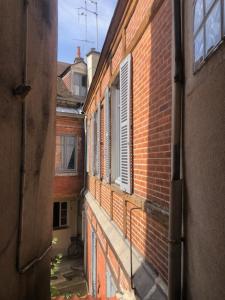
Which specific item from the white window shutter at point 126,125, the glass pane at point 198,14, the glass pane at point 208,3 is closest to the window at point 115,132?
the white window shutter at point 126,125

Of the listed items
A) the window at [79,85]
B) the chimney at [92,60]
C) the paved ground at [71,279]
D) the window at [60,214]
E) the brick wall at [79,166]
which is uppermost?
the chimney at [92,60]

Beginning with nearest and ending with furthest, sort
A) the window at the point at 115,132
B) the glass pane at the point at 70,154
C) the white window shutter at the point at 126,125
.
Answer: the white window shutter at the point at 126,125, the window at the point at 115,132, the glass pane at the point at 70,154

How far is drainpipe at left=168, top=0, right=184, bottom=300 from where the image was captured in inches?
86.2

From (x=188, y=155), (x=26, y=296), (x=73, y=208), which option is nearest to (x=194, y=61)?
(x=188, y=155)

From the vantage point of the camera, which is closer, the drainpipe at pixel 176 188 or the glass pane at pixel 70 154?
the drainpipe at pixel 176 188

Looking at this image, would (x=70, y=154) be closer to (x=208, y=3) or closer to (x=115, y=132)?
(x=115, y=132)

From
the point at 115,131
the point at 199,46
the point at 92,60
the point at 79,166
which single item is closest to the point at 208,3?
the point at 199,46

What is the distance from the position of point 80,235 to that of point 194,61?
1373cm

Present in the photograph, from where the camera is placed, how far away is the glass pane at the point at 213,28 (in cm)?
157

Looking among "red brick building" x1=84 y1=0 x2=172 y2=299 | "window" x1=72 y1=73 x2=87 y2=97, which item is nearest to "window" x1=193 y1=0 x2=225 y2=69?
"red brick building" x1=84 y1=0 x2=172 y2=299

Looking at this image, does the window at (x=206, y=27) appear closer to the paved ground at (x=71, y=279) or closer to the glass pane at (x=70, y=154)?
the paved ground at (x=71, y=279)

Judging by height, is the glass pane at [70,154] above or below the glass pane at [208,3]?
below

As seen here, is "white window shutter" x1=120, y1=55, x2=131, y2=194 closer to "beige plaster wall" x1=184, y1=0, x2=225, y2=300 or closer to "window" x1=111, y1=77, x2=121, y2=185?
"window" x1=111, y1=77, x2=121, y2=185

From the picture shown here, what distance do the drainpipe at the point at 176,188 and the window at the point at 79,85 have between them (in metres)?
15.1
